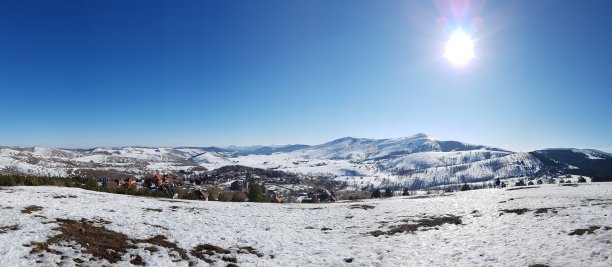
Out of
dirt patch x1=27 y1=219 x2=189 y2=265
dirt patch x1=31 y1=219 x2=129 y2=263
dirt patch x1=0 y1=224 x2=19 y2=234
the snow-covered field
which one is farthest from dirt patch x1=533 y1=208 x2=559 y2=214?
dirt patch x1=0 y1=224 x2=19 y2=234

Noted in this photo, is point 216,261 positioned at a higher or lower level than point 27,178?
lower

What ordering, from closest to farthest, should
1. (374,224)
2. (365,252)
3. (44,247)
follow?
(44,247) → (365,252) → (374,224)

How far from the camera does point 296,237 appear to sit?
27.8 metres

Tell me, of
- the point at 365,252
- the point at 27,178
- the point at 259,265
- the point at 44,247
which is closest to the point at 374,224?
the point at 365,252

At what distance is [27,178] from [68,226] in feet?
113

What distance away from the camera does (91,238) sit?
1958cm

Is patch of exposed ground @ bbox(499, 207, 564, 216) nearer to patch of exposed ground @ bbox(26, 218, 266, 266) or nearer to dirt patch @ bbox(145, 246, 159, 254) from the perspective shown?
patch of exposed ground @ bbox(26, 218, 266, 266)

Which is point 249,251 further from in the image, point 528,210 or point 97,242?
point 528,210

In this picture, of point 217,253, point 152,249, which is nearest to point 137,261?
point 152,249

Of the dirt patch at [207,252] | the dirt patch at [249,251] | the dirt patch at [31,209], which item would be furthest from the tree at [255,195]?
the dirt patch at [207,252]

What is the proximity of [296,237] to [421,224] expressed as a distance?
44.2 ft

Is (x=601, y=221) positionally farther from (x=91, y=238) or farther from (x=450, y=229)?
(x=91, y=238)

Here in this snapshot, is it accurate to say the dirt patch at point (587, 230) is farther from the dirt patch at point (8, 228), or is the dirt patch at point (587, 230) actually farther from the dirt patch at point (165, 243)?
the dirt patch at point (8, 228)

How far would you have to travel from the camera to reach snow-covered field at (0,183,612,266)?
18.0m
